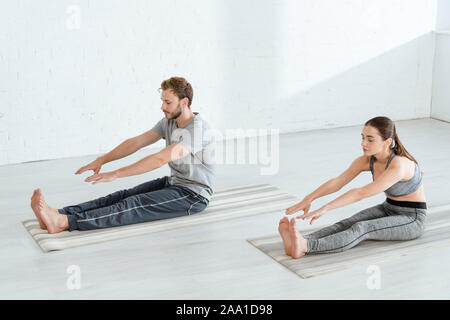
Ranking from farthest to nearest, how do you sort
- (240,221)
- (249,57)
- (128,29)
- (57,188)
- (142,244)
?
(249,57), (128,29), (57,188), (240,221), (142,244)

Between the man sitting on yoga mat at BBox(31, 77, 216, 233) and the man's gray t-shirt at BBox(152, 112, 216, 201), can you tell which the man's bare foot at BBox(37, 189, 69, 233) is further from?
the man's gray t-shirt at BBox(152, 112, 216, 201)

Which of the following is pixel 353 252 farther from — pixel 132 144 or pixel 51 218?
pixel 51 218

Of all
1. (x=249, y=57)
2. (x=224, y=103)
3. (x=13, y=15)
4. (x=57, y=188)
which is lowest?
(x=57, y=188)

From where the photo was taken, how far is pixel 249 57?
5984mm

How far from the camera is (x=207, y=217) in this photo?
12.5 feet

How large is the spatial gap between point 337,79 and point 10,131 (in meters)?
3.14

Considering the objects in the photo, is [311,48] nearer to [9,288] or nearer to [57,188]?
[57,188]

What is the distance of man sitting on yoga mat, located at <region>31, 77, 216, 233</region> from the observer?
11.8 feet

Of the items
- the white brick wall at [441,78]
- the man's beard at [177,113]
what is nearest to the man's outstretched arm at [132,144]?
the man's beard at [177,113]

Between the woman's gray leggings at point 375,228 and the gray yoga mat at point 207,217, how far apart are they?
708 mm

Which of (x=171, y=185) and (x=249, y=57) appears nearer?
(x=171, y=185)

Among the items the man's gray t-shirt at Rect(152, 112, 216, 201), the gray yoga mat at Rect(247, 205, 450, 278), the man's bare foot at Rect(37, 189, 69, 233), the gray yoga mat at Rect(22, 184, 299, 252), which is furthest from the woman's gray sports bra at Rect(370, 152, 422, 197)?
the man's bare foot at Rect(37, 189, 69, 233)

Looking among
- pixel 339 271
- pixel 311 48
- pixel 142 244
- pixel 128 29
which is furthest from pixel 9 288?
pixel 311 48

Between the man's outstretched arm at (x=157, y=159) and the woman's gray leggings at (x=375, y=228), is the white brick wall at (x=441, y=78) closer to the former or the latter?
the woman's gray leggings at (x=375, y=228)
